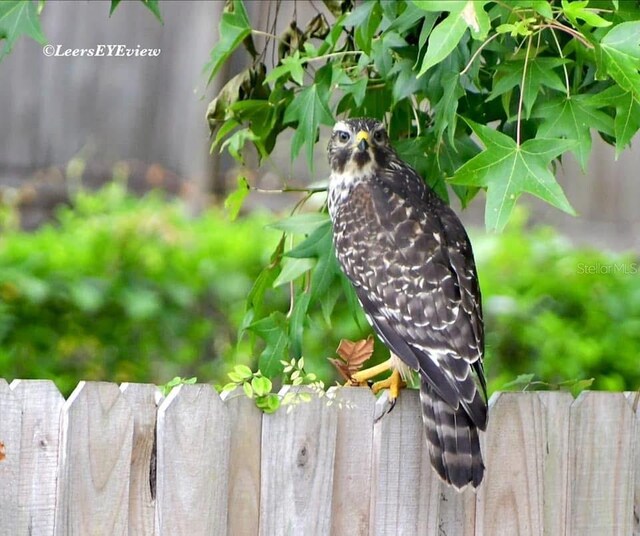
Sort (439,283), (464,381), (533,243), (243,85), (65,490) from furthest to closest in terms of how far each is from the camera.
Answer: (533,243)
(243,85)
(439,283)
(464,381)
(65,490)

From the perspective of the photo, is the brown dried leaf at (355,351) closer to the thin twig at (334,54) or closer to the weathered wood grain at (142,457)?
the weathered wood grain at (142,457)

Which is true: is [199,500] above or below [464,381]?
below

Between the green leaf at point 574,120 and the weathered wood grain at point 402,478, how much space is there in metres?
0.79

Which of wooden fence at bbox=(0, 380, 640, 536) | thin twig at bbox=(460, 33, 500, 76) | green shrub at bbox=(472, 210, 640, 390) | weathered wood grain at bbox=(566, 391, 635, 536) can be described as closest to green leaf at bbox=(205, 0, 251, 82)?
thin twig at bbox=(460, 33, 500, 76)

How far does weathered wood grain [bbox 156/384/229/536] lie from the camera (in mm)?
2719

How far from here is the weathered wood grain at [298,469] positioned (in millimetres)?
2840

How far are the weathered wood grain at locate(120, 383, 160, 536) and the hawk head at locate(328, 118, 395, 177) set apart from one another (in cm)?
135

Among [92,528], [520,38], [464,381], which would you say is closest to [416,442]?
[464,381]

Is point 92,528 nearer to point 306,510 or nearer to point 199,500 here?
point 199,500

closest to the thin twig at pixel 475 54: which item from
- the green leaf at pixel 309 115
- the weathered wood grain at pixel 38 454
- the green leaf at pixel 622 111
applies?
the green leaf at pixel 622 111

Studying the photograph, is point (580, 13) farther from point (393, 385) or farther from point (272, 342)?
point (272, 342)

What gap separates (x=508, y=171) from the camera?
2773 millimetres

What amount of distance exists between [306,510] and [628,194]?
17.2 ft

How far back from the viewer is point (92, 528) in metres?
2.69
